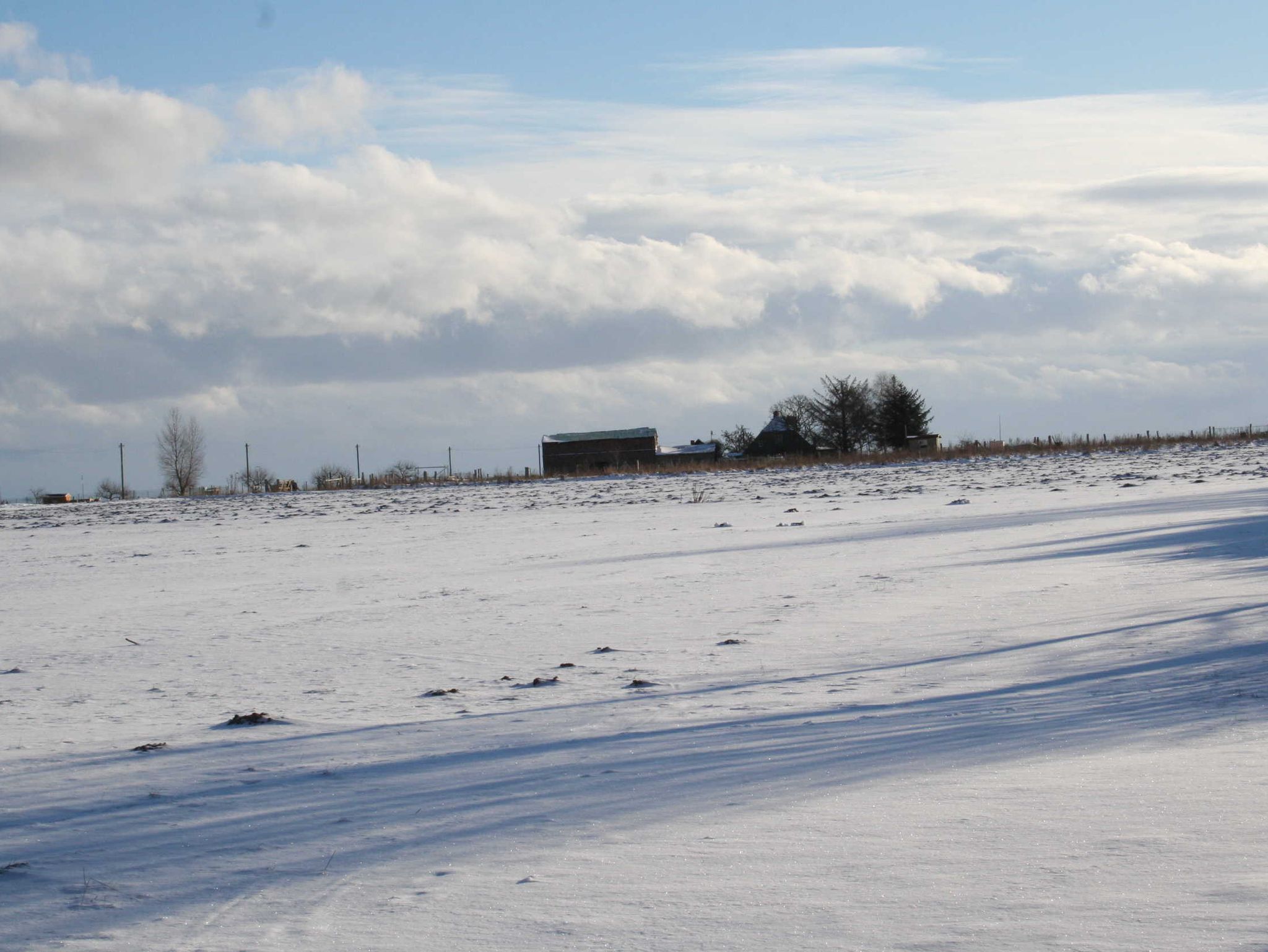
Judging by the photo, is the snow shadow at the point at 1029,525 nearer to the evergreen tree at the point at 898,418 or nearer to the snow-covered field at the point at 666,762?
the snow-covered field at the point at 666,762

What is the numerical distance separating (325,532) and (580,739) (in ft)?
72.4

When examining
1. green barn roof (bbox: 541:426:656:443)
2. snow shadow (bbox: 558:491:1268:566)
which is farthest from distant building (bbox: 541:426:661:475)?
snow shadow (bbox: 558:491:1268:566)

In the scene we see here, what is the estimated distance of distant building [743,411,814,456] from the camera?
101125mm

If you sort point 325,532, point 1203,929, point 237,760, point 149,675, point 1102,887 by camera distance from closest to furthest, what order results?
1. point 1203,929
2. point 1102,887
3. point 237,760
4. point 149,675
5. point 325,532

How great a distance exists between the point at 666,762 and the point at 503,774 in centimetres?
75

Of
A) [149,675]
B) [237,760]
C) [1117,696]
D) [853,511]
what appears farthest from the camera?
[853,511]

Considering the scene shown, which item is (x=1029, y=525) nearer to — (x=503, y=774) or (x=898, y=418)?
(x=503, y=774)

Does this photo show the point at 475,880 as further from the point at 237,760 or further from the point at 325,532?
the point at 325,532

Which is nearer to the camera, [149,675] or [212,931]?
[212,931]

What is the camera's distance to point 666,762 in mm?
5691

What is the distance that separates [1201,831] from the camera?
4.30 metres

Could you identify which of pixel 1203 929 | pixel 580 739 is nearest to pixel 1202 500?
pixel 580 739

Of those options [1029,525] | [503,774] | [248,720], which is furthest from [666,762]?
[1029,525]

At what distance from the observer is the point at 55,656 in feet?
33.1
